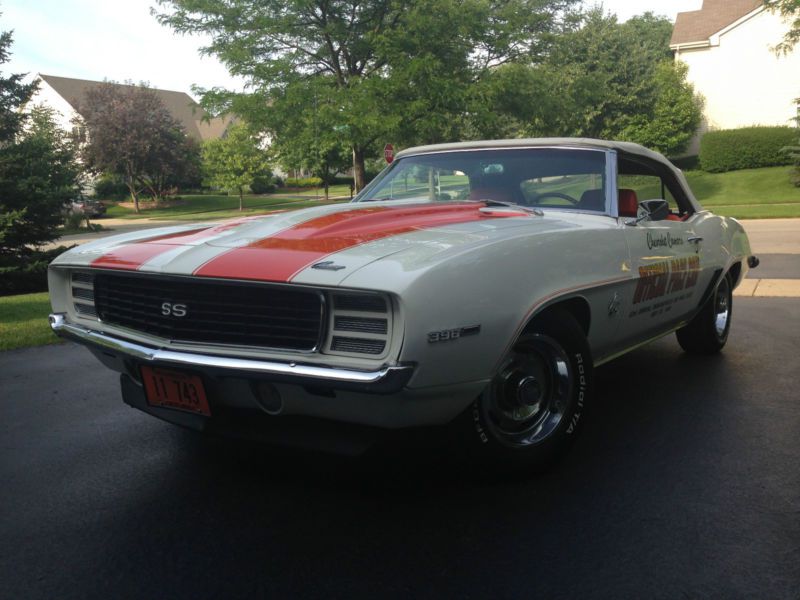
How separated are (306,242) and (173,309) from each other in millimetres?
571

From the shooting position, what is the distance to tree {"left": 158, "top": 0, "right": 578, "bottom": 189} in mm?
17969

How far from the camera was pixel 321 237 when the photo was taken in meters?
2.89

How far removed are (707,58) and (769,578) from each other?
125ft

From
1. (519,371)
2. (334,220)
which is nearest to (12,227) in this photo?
(334,220)

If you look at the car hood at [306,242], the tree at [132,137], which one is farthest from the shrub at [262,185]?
the car hood at [306,242]

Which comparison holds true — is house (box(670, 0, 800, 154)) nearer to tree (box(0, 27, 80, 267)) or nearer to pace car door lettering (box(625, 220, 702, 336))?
tree (box(0, 27, 80, 267))

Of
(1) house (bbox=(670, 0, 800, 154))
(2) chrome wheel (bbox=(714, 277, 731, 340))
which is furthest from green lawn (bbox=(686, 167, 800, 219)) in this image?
(2) chrome wheel (bbox=(714, 277, 731, 340))

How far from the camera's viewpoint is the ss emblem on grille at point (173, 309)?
2.75m

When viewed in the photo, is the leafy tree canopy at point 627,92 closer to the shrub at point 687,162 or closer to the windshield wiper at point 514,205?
the shrub at point 687,162

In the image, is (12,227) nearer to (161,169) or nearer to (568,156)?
(568,156)

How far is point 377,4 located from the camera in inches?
756

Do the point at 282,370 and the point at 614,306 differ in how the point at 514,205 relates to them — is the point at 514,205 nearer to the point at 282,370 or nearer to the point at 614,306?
the point at 614,306

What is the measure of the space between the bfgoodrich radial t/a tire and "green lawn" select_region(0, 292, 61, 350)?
514 cm

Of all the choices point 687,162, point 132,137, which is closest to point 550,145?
point 687,162
